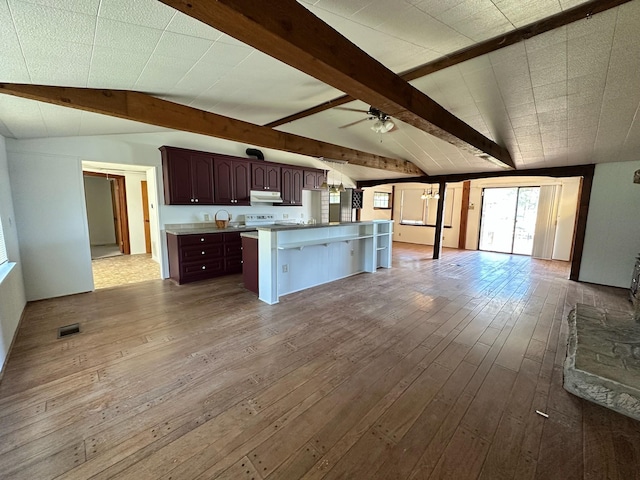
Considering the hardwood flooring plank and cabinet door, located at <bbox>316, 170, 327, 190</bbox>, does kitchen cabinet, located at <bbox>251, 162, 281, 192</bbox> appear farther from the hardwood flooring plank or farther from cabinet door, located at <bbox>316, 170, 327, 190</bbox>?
the hardwood flooring plank

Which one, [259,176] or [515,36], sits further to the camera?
[259,176]

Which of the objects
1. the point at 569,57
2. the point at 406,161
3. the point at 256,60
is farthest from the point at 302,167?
the point at 569,57

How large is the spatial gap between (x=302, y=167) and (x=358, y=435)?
6.17 metres

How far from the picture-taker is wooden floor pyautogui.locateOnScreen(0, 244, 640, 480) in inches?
57.6

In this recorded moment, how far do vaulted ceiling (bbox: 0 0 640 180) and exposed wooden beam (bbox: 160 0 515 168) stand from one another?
0.42 ft

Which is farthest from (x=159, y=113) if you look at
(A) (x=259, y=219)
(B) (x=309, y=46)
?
(A) (x=259, y=219)

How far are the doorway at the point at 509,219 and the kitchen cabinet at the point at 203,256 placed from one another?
790 centimetres

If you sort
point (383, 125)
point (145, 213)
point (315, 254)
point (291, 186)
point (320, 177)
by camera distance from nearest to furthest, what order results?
point (383, 125) → point (315, 254) → point (291, 186) → point (145, 213) → point (320, 177)

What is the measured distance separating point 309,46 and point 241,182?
15.0 feet

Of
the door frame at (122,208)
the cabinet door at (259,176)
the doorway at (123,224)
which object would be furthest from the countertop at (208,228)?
the door frame at (122,208)

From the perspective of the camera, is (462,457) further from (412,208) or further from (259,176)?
(412,208)

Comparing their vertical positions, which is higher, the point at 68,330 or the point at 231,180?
the point at 231,180

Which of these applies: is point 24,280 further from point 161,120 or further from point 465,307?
point 465,307

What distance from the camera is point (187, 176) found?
4.91 m
